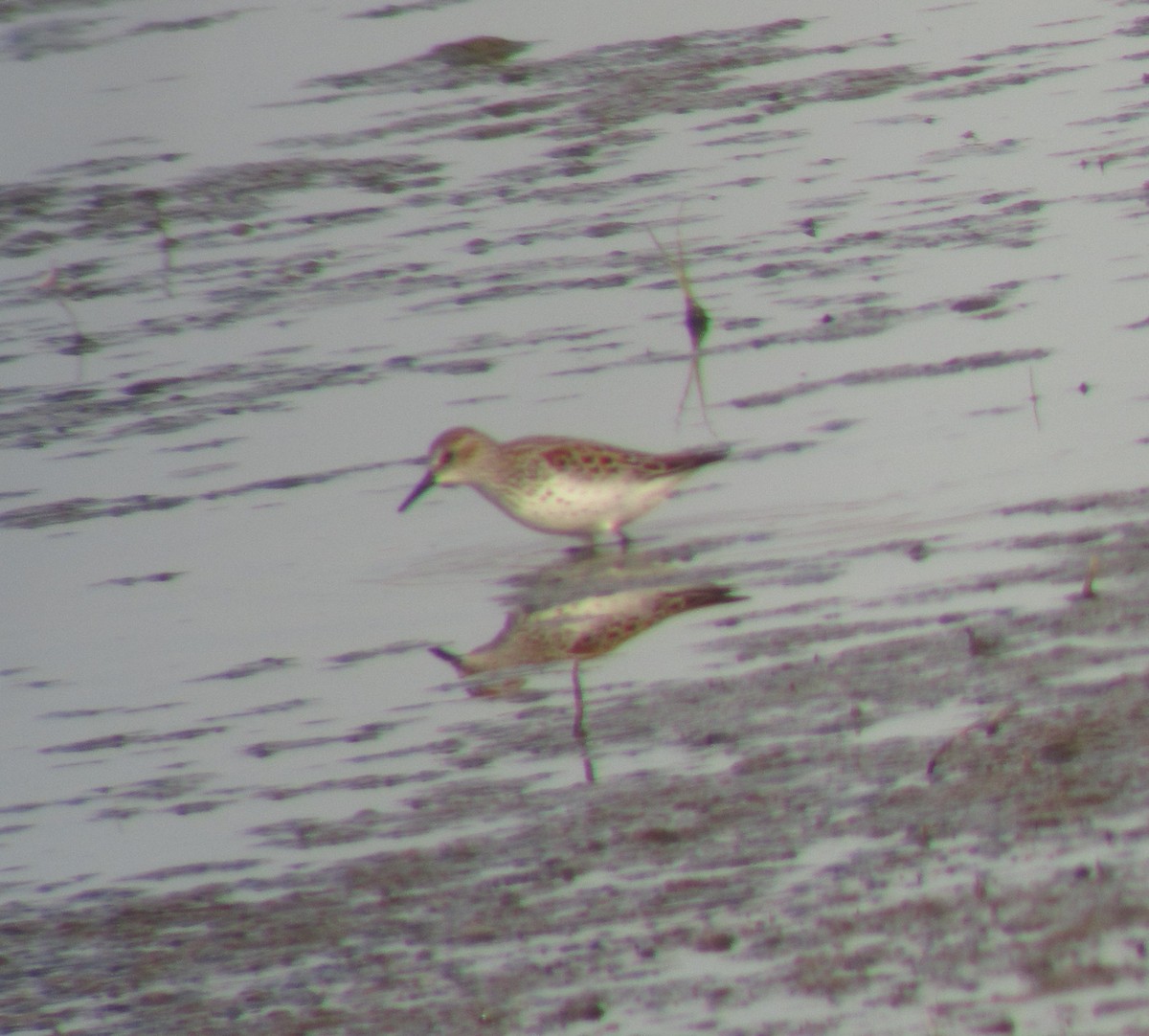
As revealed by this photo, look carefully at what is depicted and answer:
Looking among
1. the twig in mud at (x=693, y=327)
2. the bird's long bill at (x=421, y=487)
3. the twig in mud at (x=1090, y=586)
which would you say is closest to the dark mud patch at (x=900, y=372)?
the twig in mud at (x=693, y=327)

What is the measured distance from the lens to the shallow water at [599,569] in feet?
19.1

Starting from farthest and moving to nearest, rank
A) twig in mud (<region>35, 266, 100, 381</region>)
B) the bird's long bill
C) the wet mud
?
twig in mud (<region>35, 266, 100, 381</region>) → the bird's long bill → the wet mud

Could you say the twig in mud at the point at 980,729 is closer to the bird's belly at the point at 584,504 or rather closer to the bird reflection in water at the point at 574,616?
the bird reflection in water at the point at 574,616

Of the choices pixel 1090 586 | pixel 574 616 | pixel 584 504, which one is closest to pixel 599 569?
pixel 584 504

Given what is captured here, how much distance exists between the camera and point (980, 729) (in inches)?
263

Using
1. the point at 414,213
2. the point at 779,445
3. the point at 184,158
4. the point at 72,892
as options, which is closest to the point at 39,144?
the point at 184,158

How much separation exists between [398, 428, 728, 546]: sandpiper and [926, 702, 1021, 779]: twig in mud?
269cm

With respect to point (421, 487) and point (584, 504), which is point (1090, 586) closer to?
point (584, 504)

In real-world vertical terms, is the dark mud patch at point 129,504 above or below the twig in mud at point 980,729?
below

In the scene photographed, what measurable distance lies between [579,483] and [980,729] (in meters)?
2.94

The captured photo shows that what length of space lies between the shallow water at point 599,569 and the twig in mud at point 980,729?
3 centimetres

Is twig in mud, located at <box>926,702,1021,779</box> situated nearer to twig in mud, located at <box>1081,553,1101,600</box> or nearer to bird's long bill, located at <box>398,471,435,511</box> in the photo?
twig in mud, located at <box>1081,553,1101,600</box>

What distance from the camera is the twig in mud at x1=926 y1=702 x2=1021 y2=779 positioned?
649 cm

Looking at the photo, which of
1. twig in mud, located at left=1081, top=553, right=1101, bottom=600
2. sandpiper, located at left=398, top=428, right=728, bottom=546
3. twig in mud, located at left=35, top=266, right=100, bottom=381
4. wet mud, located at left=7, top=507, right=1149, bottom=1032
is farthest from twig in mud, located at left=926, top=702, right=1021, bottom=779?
twig in mud, located at left=35, top=266, right=100, bottom=381
